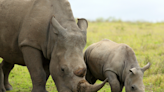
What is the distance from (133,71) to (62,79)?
4.86 ft

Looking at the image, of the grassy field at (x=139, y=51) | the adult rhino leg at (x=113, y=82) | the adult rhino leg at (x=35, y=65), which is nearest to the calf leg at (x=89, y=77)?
the grassy field at (x=139, y=51)

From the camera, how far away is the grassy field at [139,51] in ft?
23.9

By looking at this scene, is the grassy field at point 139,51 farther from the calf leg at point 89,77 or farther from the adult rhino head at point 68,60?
the adult rhino head at point 68,60

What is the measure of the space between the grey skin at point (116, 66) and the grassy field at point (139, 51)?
3.10 feet

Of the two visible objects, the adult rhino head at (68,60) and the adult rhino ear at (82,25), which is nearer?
the adult rhino head at (68,60)

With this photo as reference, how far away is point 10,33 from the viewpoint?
5.30 metres

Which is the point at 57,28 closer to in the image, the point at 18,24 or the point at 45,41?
the point at 45,41

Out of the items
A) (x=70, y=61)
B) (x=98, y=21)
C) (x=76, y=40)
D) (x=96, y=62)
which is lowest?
(x=98, y=21)

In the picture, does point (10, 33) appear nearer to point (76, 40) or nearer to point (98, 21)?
point (76, 40)

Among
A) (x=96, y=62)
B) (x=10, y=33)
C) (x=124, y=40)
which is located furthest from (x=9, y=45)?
(x=124, y=40)

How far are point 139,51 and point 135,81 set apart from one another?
5659 millimetres

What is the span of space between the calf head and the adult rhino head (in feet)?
4.01

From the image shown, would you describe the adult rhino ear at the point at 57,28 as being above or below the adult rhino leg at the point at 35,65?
above

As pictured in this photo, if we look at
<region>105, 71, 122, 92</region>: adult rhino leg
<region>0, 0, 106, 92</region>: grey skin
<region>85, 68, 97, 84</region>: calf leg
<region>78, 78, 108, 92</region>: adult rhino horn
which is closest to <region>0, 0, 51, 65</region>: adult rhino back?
<region>0, 0, 106, 92</region>: grey skin
